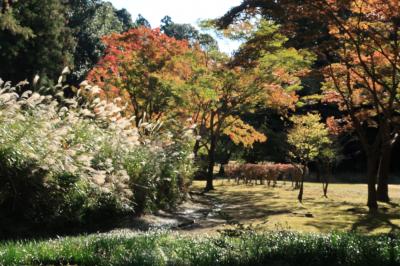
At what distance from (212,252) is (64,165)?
385 centimetres

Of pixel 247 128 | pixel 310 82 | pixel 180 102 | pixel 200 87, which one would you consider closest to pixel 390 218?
pixel 200 87

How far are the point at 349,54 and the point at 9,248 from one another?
499 inches

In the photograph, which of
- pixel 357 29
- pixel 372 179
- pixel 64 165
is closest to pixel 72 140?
pixel 64 165

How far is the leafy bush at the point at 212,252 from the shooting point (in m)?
5.30

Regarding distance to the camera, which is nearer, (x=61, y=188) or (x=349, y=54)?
(x=61, y=188)

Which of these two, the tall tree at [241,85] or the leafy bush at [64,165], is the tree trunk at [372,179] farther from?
the leafy bush at [64,165]

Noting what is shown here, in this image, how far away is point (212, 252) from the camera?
5.49 meters

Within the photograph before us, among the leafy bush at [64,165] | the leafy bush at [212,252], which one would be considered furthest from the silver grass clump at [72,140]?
the leafy bush at [212,252]

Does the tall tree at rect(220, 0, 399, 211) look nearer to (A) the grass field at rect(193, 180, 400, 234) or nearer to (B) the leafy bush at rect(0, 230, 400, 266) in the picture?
(A) the grass field at rect(193, 180, 400, 234)

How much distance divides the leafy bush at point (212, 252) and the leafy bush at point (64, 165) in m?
2.36

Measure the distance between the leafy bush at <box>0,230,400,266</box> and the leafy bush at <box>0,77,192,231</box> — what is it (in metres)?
2.36

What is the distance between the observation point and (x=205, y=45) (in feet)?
78.9

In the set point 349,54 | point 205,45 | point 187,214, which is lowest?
point 187,214

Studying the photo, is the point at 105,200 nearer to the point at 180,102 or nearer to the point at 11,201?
the point at 11,201
